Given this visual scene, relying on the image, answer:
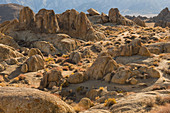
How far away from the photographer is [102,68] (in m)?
21.5

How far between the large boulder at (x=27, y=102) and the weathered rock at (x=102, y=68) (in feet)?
47.3

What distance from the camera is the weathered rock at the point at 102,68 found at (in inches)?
837

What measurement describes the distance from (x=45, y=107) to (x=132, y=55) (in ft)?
80.2

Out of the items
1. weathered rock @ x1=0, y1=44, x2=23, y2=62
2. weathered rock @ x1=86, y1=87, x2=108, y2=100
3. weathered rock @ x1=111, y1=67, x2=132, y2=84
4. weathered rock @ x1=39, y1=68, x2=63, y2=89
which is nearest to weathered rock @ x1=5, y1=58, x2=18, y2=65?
weathered rock @ x1=0, y1=44, x2=23, y2=62

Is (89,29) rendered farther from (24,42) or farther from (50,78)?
(50,78)

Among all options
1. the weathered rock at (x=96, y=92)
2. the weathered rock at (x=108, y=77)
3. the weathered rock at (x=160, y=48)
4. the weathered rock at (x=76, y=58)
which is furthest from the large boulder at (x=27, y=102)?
the weathered rock at (x=160, y=48)

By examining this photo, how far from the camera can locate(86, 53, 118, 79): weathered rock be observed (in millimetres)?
21250

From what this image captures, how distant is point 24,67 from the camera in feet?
85.8

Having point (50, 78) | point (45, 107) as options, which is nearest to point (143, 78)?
point (50, 78)

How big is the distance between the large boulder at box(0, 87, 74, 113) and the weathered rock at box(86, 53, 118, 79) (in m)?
14.4

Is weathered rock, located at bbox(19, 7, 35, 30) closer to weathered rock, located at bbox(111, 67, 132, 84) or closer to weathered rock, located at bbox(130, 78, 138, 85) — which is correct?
weathered rock, located at bbox(111, 67, 132, 84)

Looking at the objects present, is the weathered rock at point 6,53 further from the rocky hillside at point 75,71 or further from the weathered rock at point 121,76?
the weathered rock at point 121,76

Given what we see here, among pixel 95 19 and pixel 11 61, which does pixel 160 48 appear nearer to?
pixel 11 61

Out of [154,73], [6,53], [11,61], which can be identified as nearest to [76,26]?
[6,53]
